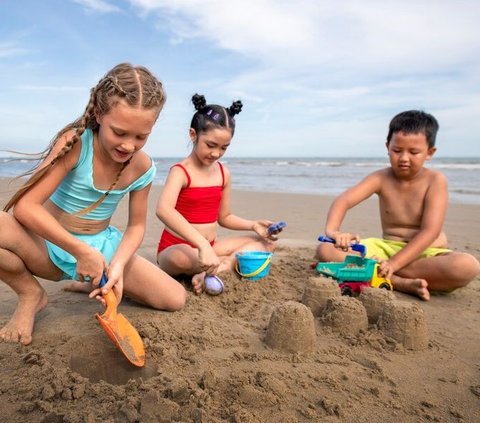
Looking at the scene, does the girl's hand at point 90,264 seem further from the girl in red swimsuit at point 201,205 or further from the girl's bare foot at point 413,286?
the girl's bare foot at point 413,286

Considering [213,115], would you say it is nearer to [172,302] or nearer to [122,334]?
[172,302]

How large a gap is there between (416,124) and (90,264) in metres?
2.39

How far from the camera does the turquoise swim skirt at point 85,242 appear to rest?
2307 mm

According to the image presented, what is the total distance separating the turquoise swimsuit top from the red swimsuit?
0.88m

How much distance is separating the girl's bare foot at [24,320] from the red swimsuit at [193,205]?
3.80 feet

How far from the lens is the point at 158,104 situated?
2.12m

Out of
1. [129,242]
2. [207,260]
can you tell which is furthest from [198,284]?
[129,242]

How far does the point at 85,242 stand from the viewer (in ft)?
7.75

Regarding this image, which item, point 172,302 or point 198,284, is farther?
point 198,284

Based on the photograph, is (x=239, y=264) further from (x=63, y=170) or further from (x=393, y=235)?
(x=63, y=170)

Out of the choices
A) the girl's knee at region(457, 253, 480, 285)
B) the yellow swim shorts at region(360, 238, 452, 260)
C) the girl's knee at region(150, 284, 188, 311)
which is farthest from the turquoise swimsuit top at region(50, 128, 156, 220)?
the girl's knee at region(457, 253, 480, 285)

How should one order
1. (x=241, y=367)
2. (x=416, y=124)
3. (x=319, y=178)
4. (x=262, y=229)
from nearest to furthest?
(x=241, y=367) < (x=416, y=124) < (x=262, y=229) < (x=319, y=178)

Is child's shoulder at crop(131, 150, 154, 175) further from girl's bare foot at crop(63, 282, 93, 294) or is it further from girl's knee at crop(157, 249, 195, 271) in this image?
girl's bare foot at crop(63, 282, 93, 294)

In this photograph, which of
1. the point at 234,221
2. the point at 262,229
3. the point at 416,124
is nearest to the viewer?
the point at 416,124
